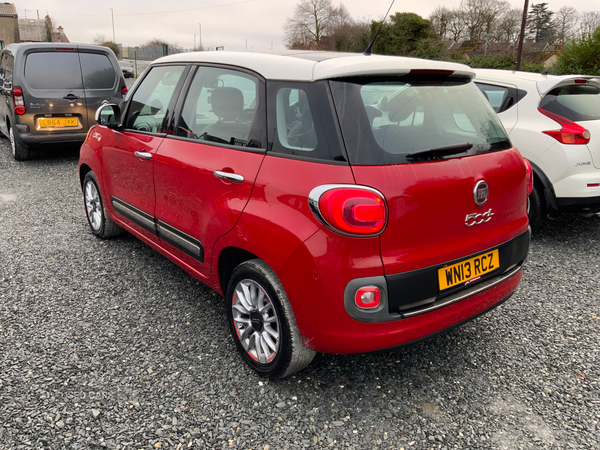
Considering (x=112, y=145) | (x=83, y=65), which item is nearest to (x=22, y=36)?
(x=83, y=65)

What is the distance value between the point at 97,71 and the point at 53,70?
68cm

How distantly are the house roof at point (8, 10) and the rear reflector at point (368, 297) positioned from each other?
82.1 metres

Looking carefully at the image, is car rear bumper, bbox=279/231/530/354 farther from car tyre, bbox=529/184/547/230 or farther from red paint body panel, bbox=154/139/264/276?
car tyre, bbox=529/184/547/230

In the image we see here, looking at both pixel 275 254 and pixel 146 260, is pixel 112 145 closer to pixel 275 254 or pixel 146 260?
pixel 146 260

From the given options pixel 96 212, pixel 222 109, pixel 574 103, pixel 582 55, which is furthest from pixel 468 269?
pixel 582 55

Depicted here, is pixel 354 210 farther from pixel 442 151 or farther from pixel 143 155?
pixel 143 155

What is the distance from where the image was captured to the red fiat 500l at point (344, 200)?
2107mm

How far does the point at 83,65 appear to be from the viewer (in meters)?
8.05

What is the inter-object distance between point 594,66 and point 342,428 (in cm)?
1979

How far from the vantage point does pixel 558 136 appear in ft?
15.0

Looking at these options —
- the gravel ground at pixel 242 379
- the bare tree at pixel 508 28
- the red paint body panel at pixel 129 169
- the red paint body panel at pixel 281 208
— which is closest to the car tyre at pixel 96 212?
the red paint body panel at pixel 129 169

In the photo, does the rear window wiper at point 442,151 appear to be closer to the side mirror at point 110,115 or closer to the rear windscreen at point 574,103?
the side mirror at point 110,115

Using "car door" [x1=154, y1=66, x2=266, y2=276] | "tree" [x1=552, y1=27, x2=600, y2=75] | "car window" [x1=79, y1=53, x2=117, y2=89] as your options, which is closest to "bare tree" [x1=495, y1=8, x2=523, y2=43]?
"tree" [x1=552, y1=27, x2=600, y2=75]

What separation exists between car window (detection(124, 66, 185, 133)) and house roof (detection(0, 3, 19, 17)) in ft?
261
